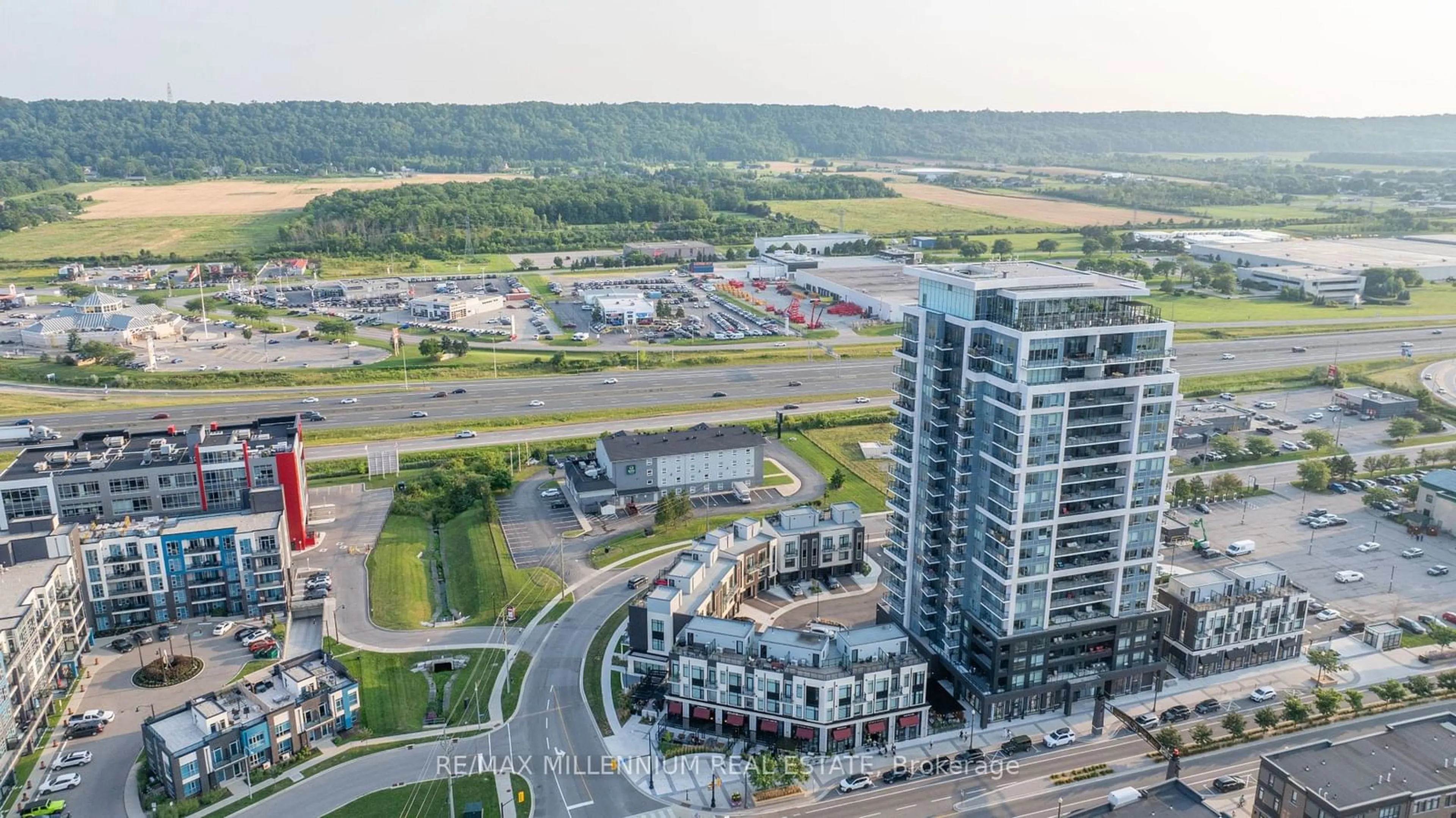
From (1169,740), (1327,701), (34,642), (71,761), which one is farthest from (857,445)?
(71,761)

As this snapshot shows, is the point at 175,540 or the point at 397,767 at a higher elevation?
the point at 175,540

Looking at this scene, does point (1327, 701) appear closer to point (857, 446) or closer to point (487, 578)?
point (857, 446)

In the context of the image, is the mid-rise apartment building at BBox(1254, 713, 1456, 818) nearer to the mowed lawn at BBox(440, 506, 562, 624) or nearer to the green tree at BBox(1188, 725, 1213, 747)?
the green tree at BBox(1188, 725, 1213, 747)

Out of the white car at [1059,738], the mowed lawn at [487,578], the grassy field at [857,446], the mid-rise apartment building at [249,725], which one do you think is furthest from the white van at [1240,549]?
the mid-rise apartment building at [249,725]

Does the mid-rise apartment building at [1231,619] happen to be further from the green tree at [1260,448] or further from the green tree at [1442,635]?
the green tree at [1260,448]

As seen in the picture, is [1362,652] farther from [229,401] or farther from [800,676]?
[229,401]

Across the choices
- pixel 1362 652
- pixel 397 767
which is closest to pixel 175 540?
pixel 397 767

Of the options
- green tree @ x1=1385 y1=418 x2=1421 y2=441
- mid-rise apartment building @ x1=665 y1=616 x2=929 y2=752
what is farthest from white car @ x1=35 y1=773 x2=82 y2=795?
green tree @ x1=1385 y1=418 x2=1421 y2=441
